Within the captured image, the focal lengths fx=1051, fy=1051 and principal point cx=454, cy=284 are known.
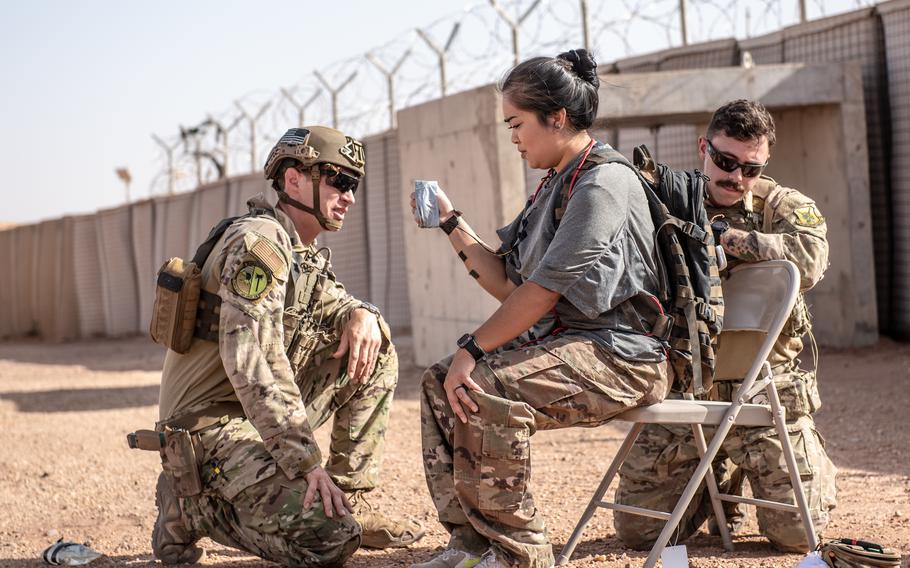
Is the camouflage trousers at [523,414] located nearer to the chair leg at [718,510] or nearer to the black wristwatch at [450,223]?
the black wristwatch at [450,223]

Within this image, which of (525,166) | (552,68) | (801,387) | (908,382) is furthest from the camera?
(525,166)

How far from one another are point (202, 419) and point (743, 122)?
2070mm

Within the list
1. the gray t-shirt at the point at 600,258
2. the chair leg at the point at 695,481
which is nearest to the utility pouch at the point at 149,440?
the gray t-shirt at the point at 600,258

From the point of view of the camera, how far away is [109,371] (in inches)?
476

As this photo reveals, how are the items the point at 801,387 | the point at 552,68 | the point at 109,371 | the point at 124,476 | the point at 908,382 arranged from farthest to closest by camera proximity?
the point at 109,371 → the point at 908,382 → the point at 124,476 → the point at 801,387 → the point at 552,68

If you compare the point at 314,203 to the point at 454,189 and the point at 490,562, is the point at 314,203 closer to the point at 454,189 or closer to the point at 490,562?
the point at 490,562

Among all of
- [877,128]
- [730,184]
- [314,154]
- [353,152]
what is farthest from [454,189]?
[730,184]

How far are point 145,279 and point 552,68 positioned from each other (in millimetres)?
16881

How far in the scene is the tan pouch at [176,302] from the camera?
3443 mm

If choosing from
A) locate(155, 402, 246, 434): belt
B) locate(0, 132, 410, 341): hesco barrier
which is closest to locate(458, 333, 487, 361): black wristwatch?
locate(155, 402, 246, 434): belt

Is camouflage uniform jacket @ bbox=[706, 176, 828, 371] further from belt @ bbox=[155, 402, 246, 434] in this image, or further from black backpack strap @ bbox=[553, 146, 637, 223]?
belt @ bbox=[155, 402, 246, 434]

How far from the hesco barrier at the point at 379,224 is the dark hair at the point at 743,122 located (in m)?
0.41

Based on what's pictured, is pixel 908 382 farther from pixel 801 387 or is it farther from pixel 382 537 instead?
pixel 382 537

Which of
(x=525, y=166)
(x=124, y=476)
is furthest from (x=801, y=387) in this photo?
(x=525, y=166)
